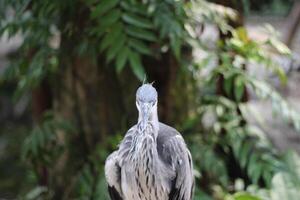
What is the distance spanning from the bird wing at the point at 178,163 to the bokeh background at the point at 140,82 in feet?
1.73

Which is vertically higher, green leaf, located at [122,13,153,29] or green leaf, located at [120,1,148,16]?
green leaf, located at [120,1,148,16]

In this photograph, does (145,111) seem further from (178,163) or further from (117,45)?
(117,45)

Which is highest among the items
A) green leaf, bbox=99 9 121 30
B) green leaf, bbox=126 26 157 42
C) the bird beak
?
the bird beak

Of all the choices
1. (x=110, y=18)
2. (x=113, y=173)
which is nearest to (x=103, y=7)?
(x=110, y=18)

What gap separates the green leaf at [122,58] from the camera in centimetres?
226

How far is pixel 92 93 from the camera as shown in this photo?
9.84 feet

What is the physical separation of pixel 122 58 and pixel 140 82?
0.68 meters

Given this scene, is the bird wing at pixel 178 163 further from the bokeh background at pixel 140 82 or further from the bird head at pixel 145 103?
the bokeh background at pixel 140 82

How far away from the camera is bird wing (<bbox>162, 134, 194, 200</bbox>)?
1.82 meters

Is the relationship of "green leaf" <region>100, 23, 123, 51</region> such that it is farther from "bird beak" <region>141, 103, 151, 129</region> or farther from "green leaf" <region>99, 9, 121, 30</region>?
Answer: "bird beak" <region>141, 103, 151, 129</region>

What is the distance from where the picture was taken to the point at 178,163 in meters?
1.83

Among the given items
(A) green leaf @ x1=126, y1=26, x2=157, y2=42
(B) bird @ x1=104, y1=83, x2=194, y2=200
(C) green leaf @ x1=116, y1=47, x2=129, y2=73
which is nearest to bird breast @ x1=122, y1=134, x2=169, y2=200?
(B) bird @ x1=104, y1=83, x2=194, y2=200

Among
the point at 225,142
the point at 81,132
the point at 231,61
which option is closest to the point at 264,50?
the point at 231,61

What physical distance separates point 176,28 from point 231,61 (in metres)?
0.52
